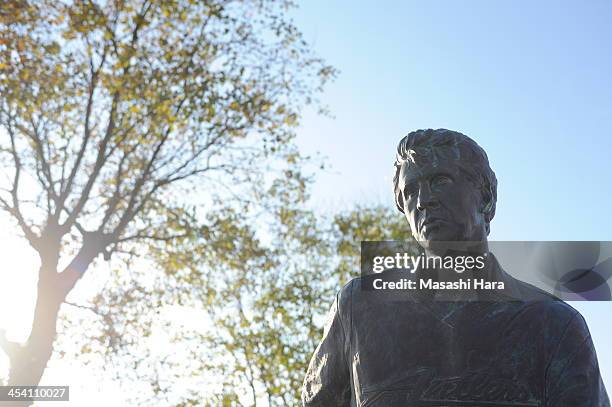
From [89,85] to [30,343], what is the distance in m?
5.21

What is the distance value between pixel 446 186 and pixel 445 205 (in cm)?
7

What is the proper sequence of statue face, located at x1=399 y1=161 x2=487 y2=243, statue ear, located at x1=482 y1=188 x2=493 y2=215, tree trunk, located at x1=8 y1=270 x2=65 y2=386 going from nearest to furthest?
statue face, located at x1=399 y1=161 x2=487 y2=243
statue ear, located at x1=482 y1=188 x2=493 y2=215
tree trunk, located at x1=8 y1=270 x2=65 y2=386

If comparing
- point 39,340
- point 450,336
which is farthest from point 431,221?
point 39,340

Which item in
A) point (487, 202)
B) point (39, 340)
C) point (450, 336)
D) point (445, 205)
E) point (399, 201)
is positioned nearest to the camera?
point (450, 336)

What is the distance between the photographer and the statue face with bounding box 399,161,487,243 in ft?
8.11

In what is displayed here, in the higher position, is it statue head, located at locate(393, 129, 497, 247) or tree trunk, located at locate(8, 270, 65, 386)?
tree trunk, located at locate(8, 270, 65, 386)

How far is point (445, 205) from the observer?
2479 millimetres

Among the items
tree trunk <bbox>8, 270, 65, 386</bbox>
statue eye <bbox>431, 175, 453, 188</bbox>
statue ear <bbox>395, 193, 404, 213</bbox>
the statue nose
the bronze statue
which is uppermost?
tree trunk <bbox>8, 270, 65, 386</bbox>

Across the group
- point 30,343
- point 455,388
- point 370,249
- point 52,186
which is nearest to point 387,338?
point 455,388

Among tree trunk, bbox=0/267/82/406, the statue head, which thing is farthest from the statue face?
tree trunk, bbox=0/267/82/406

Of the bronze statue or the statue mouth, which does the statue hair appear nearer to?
the bronze statue

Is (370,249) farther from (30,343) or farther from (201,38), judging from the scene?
(201,38)

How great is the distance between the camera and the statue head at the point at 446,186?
2479mm

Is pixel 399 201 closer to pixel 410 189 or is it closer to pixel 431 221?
pixel 410 189
